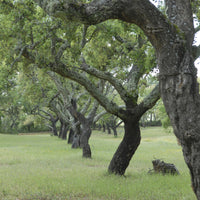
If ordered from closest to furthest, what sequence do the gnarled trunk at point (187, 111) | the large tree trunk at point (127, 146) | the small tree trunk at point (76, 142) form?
the gnarled trunk at point (187, 111)
the large tree trunk at point (127, 146)
the small tree trunk at point (76, 142)

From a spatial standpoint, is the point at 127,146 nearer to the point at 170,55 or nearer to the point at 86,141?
the point at 170,55

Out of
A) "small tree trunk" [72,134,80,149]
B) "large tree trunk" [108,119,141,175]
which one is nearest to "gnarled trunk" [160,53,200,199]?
"large tree trunk" [108,119,141,175]

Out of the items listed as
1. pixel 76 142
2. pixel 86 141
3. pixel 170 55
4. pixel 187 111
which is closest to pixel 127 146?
pixel 187 111

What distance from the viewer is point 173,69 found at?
16.4 feet

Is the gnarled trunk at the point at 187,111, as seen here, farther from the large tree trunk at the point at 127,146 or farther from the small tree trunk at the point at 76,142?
the small tree trunk at the point at 76,142

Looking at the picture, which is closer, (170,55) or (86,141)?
(170,55)

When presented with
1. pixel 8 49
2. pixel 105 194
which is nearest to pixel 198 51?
pixel 105 194

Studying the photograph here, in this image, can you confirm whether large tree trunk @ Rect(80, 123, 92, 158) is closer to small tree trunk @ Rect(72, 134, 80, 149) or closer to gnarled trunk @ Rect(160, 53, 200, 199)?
small tree trunk @ Rect(72, 134, 80, 149)

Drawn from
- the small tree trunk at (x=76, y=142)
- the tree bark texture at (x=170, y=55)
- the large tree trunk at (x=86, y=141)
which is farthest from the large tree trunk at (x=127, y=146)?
the small tree trunk at (x=76, y=142)

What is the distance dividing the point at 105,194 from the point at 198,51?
4.88 m

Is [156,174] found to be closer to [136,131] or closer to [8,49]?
[136,131]

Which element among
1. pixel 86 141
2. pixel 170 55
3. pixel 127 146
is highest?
pixel 170 55

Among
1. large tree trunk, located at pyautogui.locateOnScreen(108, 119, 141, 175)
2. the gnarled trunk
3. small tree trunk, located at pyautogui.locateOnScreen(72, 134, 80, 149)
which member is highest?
the gnarled trunk

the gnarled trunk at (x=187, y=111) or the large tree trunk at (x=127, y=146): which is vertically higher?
the gnarled trunk at (x=187, y=111)
